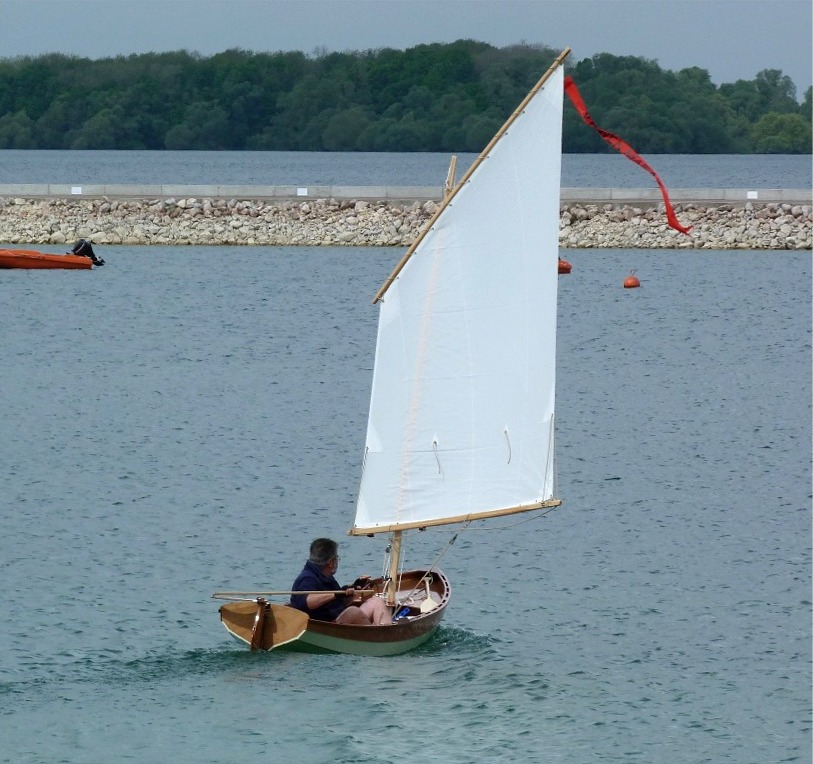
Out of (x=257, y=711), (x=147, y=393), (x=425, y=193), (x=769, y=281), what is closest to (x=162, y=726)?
(x=257, y=711)

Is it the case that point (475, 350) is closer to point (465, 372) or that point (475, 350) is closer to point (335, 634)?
point (465, 372)

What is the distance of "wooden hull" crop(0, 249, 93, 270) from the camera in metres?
71.9

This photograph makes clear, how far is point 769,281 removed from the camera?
72.0m

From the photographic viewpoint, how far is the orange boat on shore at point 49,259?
71938 millimetres

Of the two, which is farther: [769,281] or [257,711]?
[769,281]

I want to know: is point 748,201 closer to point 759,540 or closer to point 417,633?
point 759,540

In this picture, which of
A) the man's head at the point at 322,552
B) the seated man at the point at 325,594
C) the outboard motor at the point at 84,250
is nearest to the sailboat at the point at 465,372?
the seated man at the point at 325,594

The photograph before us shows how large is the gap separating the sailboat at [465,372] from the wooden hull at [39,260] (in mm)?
52269

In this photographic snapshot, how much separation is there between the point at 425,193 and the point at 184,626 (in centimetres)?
6172

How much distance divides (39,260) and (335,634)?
2142 inches

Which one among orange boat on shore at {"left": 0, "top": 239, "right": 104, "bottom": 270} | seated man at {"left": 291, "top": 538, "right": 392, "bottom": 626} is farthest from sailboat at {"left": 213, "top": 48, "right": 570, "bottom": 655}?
orange boat on shore at {"left": 0, "top": 239, "right": 104, "bottom": 270}

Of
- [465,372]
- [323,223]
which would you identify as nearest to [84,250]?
[323,223]

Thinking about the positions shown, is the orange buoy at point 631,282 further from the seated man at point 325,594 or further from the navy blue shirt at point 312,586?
the navy blue shirt at point 312,586

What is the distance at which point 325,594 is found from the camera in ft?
67.9
